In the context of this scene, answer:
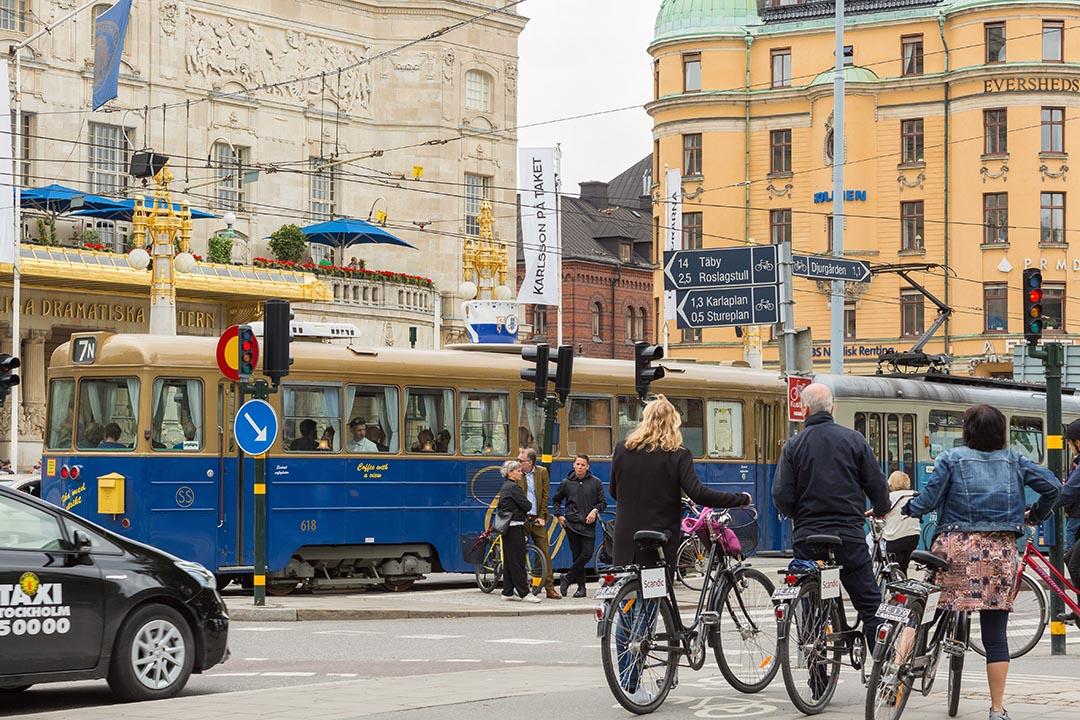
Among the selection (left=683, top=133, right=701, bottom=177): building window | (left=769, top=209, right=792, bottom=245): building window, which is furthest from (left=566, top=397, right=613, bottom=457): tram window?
(left=683, top=133, right=701, bottom=177): building window

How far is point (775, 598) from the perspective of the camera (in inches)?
427

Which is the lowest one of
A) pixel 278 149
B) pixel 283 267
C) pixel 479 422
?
pixel 479 422

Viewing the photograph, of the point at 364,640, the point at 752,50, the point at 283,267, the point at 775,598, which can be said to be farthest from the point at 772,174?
Result: the point at 775,598

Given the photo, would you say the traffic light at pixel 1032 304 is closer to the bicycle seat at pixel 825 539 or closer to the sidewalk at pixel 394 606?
the sidewalk at pixel 394 606

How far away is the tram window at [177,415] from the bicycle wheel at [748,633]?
1174cm

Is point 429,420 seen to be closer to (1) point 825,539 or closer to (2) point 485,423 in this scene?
(2) point 485,423

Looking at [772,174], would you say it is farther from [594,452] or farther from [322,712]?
[322,712]

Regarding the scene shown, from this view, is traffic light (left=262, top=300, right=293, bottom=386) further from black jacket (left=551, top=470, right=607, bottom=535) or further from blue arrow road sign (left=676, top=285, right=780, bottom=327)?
blue arrow road sign (left=676, top=285, right=780, bottom=327)

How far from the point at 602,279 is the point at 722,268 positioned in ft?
241

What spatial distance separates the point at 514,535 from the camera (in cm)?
2206

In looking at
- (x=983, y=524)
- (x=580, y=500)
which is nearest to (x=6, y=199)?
(x=580, y=500)

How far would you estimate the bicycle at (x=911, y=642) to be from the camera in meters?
9.60

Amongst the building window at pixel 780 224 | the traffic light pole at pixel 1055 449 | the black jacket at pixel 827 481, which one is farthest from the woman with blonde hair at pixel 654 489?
the building window at pixel 780 224

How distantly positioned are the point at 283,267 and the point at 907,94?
94.4 ft
